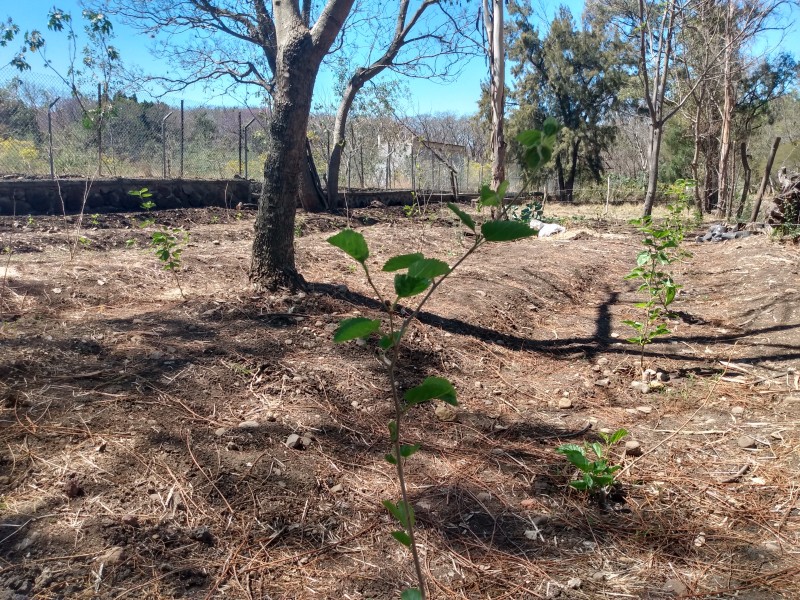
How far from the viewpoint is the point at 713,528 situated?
2.22 m

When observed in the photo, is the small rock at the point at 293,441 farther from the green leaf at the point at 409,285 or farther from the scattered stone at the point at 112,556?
the green leaf at the point at 409,285

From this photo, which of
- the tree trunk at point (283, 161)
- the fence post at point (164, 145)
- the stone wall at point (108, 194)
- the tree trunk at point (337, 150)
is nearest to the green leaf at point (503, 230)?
the tree trunk at point (283, 161)

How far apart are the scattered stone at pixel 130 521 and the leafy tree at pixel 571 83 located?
24.7m

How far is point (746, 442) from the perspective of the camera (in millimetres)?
2830

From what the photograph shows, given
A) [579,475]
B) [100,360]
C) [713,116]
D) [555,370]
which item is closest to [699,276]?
[555,370]

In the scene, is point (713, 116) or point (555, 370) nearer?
point (555, 370)

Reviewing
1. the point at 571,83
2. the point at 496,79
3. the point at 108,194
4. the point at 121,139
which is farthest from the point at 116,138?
the point at 571,83

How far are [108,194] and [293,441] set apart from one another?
7.55 meters

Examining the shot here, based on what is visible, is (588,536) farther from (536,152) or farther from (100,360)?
(100,360)

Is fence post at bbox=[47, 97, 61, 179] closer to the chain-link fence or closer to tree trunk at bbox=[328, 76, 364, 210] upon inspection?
the chain-link fence

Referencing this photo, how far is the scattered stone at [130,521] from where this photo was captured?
6.47ft

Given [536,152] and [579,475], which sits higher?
[536,152]

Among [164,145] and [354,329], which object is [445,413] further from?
[164,145]

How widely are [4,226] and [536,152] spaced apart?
7493mm
